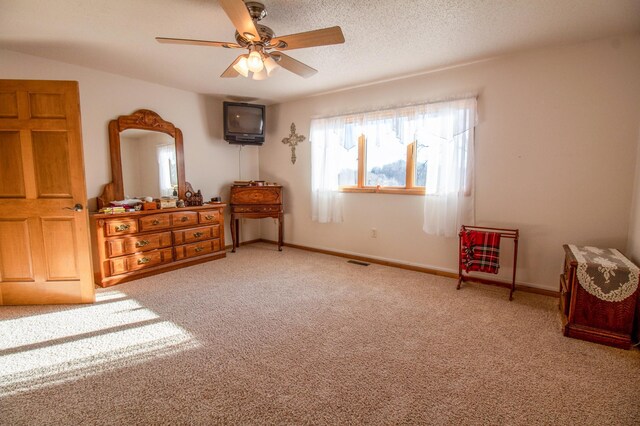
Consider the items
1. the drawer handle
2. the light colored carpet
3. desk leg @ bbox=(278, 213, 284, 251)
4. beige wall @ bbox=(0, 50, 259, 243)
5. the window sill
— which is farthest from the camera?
desk leg @ bbox=(278, 213, 284, 251)

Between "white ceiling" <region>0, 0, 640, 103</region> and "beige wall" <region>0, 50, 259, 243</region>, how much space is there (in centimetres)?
16

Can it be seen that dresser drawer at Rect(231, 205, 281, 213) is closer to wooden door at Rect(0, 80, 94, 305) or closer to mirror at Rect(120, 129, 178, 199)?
mirror at Rect(120, 129, 178, 199)

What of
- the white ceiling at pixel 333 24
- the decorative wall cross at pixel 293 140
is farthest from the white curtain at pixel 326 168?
the white ceiling at pixel 333 24

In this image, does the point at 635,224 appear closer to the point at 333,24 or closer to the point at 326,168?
the point at 333,24

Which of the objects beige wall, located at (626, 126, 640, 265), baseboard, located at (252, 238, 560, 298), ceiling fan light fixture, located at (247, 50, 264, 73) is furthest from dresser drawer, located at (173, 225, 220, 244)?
beige wall, located at (626, 126, 640, 265)

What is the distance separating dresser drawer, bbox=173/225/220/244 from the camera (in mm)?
3942

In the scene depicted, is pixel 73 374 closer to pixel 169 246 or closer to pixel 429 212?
pixel 169 246

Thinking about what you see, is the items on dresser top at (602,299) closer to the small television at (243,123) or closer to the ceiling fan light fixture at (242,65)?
the ceiling fan light fixture at (242,65)

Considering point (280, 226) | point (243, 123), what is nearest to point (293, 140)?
point (243, 123)

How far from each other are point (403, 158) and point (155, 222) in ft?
10.4

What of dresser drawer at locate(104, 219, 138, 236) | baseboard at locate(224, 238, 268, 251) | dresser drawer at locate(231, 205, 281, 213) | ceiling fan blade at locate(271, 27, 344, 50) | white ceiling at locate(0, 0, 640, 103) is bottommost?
baseboard at locate(224, 238, 268, 251)

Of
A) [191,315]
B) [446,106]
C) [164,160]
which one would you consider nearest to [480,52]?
[446,106]

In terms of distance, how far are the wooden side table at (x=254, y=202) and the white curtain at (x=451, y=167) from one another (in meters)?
2.28

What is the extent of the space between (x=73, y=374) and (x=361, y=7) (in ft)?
9.98
